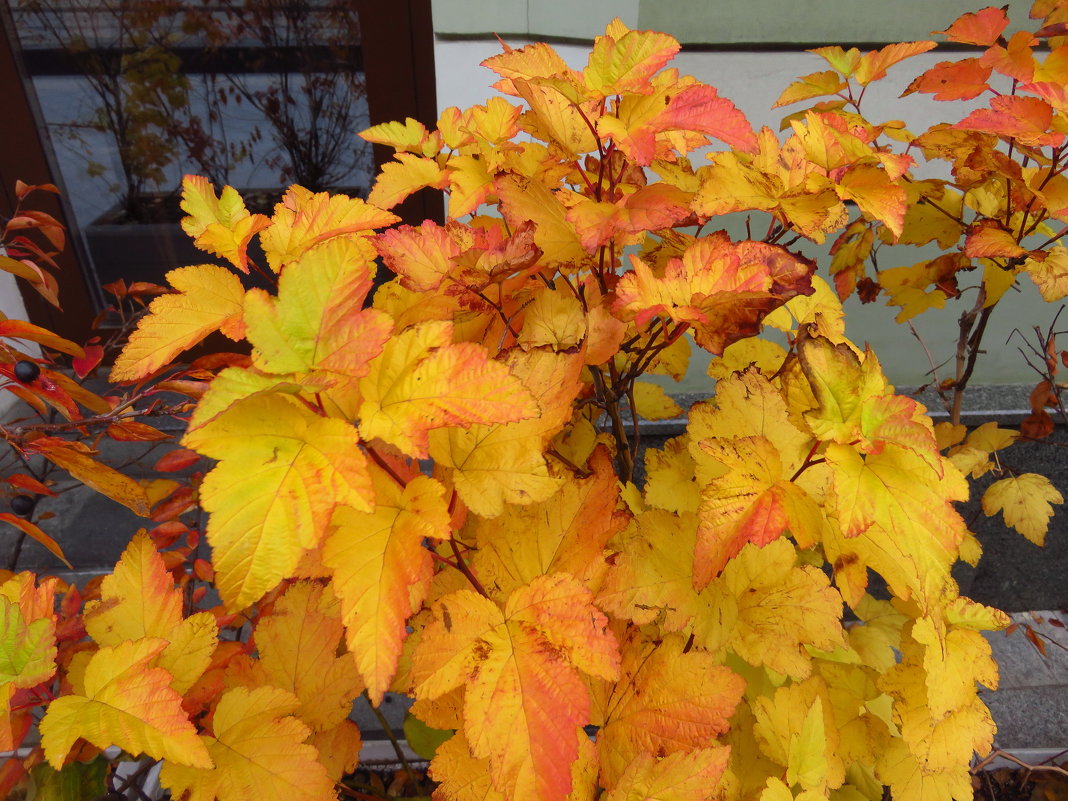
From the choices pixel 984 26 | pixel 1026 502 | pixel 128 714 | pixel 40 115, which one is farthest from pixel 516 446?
pixel 40 115

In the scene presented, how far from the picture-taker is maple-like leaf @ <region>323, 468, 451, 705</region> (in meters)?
0.42

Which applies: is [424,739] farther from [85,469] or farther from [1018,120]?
[1018,120]

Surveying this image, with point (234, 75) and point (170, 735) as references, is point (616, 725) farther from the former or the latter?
point (234, 75)

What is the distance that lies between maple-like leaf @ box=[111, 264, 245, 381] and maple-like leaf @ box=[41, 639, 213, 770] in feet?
0.78

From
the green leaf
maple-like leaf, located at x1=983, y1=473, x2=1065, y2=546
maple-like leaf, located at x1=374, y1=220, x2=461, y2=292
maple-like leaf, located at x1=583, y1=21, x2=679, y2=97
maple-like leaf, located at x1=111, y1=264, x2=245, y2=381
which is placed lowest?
the green leaf

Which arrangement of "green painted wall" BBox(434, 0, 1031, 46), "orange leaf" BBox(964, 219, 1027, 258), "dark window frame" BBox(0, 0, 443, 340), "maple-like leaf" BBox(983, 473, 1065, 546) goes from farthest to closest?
1. "dark window frame" BBox(0, 0, 443, 340)
2. "green painted wall" BBox(434, 0, 1031, 46)
3. "maple-like leaf" BBox(983, 473, 1065, 546)
4. "orange leaf" BBox(964, 219, 1027, 258)

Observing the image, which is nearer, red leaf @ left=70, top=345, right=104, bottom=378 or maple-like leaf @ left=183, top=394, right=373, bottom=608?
maple-like leaf @ left=183, top=394, right=373, bottom=608

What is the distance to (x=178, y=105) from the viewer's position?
6.50 ft

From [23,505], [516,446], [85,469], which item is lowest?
[23,505]

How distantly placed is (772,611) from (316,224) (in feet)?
1.94

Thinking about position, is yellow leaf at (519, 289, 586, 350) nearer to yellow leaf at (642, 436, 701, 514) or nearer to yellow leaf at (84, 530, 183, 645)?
yellow leaf at (642, 436, 701, 514)

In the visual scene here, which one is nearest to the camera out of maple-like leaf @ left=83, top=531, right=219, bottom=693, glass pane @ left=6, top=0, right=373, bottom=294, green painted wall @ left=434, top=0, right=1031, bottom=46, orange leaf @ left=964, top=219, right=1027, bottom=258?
maple-like leaf @ left=83, top=531, right=219, bottom=693

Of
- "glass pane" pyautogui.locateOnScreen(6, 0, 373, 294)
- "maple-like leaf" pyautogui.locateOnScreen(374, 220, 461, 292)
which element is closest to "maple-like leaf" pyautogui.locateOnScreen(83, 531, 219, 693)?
"maple-like leaf" pyautogui.locateOnScreen(374, 220, 461, 292)

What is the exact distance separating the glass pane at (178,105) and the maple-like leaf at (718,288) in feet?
5.34
